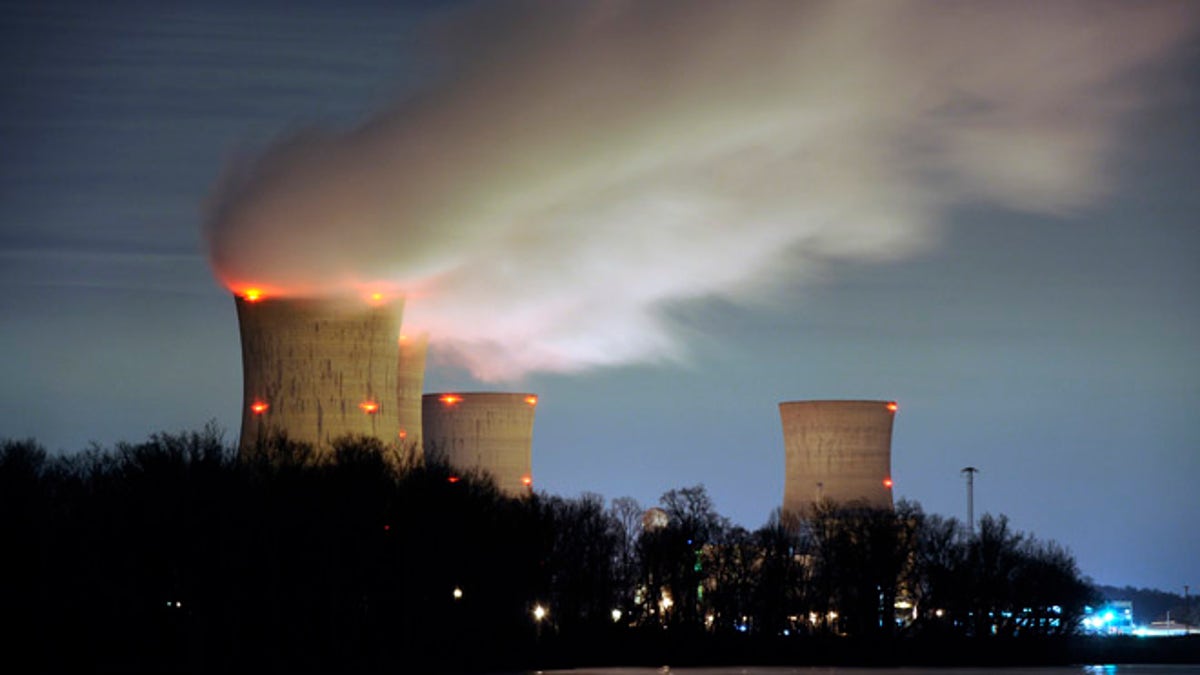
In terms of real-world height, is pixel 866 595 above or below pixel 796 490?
below

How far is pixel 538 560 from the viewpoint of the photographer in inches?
2114


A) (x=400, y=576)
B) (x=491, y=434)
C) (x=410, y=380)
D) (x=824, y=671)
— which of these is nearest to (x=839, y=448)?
(x=491, y=434)

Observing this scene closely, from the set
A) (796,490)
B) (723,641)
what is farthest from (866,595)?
(723,641)

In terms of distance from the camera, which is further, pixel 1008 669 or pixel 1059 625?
pixel 1059 625

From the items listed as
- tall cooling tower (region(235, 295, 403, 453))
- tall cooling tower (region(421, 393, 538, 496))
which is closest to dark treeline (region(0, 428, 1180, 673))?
tall cooling tower (region(235, 295, 403, 453))

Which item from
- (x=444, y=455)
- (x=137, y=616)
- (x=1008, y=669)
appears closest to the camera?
(x=137, y=616)

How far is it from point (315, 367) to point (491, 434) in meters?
18.9

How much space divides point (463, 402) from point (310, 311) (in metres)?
18.9

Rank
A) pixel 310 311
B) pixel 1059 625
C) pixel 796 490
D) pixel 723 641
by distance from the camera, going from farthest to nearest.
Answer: pixel 1059 625
pixel 796 490
pixel 723 641
pixel 310 311

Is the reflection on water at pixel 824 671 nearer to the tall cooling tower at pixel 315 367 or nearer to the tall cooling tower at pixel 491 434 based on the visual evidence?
the tall cooling tower at pixel 315 367

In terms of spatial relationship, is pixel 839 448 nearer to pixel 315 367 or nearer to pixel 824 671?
pixel 824 671

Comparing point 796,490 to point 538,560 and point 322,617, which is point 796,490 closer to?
Answer: point 538,560

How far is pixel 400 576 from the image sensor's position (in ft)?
155

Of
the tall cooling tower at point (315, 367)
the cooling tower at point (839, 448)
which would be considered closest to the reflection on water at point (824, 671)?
the tall cooling tower at point (315, 367)
